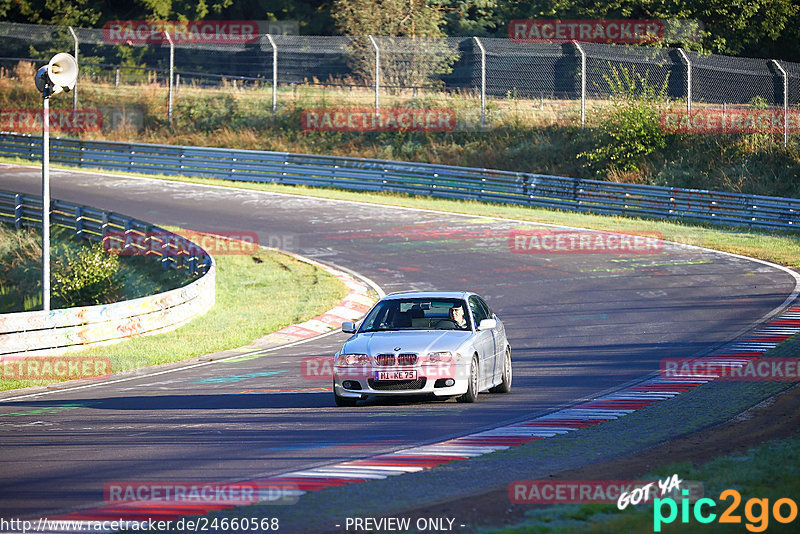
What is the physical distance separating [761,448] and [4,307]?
84.5 ft

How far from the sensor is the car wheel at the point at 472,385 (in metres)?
12.3

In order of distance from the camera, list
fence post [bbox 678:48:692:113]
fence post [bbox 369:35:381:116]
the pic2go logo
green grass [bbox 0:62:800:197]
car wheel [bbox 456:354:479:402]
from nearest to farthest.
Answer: the pic2go logo < car wheel [bbox 456:354:479:402] < fence post [bbox 678:48:692:113] < green grass [bbox 0:62:800:197] < fence post [bbox 369:35:381:116]

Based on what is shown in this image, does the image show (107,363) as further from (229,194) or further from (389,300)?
(229,194)

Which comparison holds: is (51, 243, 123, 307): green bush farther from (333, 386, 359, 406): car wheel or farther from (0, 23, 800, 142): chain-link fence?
(0, 23, 800, 142): chain-link fence

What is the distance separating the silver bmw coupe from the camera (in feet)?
39.5

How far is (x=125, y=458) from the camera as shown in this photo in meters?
9.39

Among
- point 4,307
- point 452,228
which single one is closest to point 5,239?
point 4,307

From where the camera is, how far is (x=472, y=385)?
40.4 feet

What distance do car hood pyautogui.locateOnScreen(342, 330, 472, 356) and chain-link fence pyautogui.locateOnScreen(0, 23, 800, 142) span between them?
1009 inches

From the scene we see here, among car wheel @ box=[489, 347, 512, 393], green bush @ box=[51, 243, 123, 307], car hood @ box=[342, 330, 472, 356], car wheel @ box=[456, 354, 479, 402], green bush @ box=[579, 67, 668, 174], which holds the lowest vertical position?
green bush @ box=[51, 243, 123, 307]

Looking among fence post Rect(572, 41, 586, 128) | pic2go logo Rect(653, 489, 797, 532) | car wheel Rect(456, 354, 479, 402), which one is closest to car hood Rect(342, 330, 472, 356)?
car wheel Rect(456, 354, 479, 402)

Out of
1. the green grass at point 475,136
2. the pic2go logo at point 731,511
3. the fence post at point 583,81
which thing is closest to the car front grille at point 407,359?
the pic2go logo at point 731,511

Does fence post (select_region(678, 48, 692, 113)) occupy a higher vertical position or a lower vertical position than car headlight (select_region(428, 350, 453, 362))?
higher

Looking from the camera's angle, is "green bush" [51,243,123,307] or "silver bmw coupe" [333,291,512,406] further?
"green bush" [51,243,123,307]
